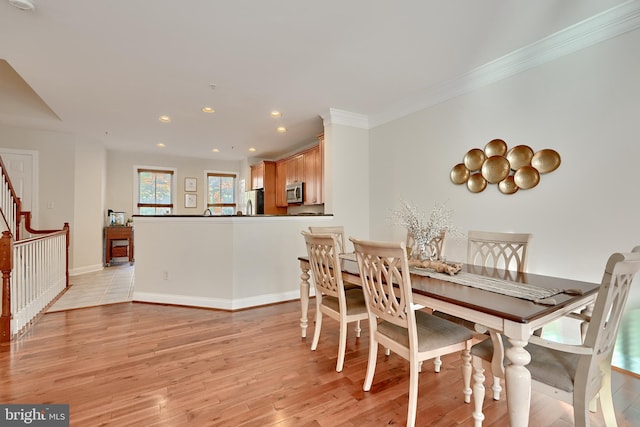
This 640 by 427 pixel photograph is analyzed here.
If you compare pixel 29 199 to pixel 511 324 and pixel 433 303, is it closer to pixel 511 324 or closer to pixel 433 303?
pixel 433 303

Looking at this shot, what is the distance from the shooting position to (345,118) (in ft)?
13.9

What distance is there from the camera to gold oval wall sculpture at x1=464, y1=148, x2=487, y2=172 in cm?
302

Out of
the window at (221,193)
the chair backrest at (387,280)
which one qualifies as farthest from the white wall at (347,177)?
the window at (221,193)

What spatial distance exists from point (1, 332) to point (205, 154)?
533 cm

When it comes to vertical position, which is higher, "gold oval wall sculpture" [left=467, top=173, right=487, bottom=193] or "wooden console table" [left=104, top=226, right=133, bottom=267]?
"gold oval wall sculpture" [left=467, top=173, right=487, bottom=193]

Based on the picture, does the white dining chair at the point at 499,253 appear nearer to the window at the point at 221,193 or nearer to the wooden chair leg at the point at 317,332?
the wooden chair leg at the point at 317,332

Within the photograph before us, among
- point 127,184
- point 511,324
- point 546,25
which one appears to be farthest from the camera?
point 127,184

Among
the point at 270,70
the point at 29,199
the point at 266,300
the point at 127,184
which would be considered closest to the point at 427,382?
the point at 266,300

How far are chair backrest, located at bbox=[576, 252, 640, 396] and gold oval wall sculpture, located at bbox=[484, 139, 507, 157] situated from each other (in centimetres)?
180

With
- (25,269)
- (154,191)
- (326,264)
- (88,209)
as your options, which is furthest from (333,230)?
(154,191)

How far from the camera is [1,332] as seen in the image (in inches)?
103

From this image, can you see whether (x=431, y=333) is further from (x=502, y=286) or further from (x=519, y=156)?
(x=519, y=156)

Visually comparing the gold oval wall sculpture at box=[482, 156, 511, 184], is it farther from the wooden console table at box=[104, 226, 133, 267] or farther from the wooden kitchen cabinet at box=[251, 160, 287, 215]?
the wooden console table at box=[104, 226, 133, 267]

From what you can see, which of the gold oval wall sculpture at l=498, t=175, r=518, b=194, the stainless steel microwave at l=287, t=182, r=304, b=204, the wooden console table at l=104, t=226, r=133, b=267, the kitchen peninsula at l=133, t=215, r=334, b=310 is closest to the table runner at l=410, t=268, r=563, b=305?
the gold oval wall sculpture at l=498, t=175, r=518, b=194
